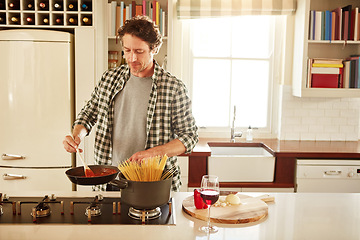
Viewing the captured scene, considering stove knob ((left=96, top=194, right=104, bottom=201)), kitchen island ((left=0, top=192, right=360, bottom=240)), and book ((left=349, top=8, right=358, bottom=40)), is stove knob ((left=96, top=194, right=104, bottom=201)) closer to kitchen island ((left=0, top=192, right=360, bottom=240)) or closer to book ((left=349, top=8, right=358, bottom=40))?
kitchen island ((left=0, top=192, right=360, bottom=240))

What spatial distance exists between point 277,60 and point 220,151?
121cm

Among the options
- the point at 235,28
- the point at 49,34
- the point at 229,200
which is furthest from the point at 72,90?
the point at 229,200

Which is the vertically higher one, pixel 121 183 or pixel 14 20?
pixel 14 20

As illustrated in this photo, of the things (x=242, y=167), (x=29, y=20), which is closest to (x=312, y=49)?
(x=242, y=167)

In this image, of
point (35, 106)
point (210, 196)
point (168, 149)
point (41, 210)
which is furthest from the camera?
point (35, 106)

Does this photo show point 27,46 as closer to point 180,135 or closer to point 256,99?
point 180,135

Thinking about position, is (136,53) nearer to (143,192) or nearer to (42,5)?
(143,192)

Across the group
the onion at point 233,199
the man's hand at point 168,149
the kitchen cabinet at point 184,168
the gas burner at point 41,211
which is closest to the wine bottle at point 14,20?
the kitchen cabinet at point 184,168

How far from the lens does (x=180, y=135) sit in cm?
216

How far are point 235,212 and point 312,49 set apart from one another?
9.47 ft

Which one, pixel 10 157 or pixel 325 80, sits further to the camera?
pixel 325 80

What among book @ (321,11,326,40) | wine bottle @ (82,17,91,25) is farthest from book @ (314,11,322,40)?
wine bottle @ (82,17,91,25)

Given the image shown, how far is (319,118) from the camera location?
4.14 m

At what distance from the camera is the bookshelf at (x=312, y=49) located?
371 cm
